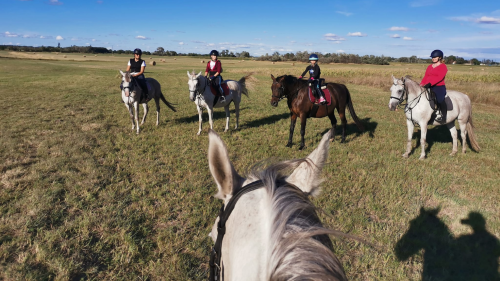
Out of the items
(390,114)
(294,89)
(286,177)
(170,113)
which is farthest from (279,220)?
(390,114)

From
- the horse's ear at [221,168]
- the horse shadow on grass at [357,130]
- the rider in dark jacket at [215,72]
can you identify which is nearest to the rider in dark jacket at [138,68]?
the rider in dark jacket at [215,72]

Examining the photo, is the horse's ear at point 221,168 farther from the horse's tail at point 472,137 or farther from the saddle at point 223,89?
the horse's tail at point 472,137

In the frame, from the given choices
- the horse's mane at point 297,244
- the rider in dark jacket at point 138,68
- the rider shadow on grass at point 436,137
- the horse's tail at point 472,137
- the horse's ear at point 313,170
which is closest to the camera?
the horse's mane at point 297,244

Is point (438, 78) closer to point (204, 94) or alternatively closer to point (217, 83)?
point (217, 83)

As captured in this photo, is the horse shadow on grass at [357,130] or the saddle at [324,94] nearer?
the saddle at [324,94]

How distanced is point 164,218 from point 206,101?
532cm

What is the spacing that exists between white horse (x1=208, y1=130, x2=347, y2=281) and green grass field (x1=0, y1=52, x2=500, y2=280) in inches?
9.3

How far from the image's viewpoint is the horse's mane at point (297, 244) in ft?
2.64

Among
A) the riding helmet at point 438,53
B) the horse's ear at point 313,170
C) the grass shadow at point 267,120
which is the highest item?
the riding helmet at point 438,53

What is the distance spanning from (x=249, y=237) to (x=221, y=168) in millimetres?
410

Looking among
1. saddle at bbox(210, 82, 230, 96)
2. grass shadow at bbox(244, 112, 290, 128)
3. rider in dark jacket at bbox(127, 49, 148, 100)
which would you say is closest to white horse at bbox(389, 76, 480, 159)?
grass shadow at bbox(244, 112, 290, 128)

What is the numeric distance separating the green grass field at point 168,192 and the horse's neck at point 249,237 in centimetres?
33

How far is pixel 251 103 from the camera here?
15320 mm

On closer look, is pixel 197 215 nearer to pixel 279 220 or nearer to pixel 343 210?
pixel 343 210
